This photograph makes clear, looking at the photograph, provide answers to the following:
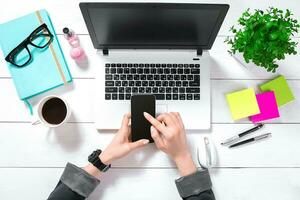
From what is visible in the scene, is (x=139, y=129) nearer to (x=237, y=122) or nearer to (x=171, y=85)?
(x=171, y=85)

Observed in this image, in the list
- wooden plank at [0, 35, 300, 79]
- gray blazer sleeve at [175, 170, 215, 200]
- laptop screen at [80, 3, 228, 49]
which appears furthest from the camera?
wooden plank at [0, 35, 300, 79]

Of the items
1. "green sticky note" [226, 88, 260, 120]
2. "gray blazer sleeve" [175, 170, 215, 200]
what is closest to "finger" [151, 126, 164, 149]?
"gray blazer sleeve" [175, 170, 215, 200]

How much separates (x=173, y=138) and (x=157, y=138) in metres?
0.04

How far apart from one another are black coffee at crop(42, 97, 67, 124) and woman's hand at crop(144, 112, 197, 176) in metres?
0.24

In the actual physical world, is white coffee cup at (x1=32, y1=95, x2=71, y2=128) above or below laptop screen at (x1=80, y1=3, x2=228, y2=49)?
below

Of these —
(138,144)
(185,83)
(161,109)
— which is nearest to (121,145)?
(138,144)

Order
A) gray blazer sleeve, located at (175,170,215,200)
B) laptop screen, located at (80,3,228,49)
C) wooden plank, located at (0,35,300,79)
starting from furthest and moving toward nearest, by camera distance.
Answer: wooden plank, located at (0,35,300,79)
gray blazer sleeve, located at (175,170,215,200)
laptop screen, located at (80,3,228,49)

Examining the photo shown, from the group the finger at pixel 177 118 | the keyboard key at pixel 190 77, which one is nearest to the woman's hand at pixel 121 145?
the finger at pixel 177 118

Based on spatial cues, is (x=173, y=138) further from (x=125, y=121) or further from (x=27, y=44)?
(x=27, y=44)

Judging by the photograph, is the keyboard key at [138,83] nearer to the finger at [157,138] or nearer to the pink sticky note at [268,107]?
the finger at [157,138]

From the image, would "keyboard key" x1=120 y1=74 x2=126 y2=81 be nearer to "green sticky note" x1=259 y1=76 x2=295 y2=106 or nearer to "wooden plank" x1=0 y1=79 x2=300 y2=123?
"wooden plank" x1=0 y1=79 x2=300 y2=123

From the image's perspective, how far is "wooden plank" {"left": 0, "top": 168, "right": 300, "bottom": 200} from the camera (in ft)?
2.98

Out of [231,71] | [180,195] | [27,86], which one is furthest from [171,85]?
[27,86]

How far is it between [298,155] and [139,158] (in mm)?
469
